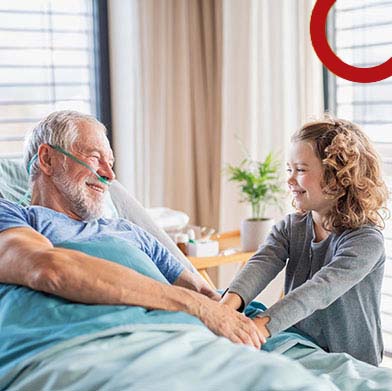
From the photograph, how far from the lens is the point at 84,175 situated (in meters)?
2.26

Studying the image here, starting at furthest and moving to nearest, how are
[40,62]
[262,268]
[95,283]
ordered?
[40,62], [262,268], [95,283]

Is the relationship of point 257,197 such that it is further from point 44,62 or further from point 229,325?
point 229,325

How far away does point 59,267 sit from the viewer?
184 cm

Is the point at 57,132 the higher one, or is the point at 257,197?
the point at 57,132

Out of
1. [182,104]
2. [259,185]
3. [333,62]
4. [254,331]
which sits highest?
[333,62]

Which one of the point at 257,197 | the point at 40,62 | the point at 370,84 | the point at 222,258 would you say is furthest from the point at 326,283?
the point at 40,62

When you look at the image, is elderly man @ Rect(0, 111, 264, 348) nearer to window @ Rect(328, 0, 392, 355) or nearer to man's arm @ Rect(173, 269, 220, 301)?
man's arm @ Rect(173, 269, 220, 301)

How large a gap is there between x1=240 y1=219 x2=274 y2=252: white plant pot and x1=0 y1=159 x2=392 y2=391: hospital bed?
4.04 ft

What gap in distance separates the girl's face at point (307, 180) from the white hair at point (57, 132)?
563mm

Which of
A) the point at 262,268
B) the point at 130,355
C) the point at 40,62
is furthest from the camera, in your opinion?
the point at 40,62

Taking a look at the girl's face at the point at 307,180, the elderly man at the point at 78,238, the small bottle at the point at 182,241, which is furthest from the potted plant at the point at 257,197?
the girl's face at the point at 307,180

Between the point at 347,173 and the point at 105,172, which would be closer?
the point at 347,173

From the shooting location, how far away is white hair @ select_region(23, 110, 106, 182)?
225 cm

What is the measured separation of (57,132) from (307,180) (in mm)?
683
